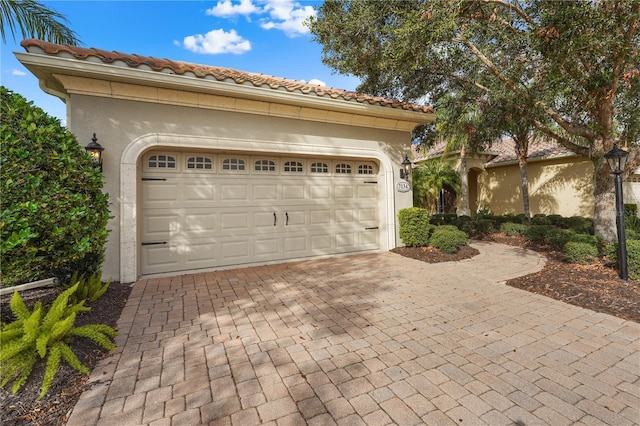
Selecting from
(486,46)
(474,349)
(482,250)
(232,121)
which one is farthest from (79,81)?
(482,250)

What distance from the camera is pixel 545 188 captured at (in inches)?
532

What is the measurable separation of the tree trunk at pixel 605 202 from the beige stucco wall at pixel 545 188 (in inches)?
297

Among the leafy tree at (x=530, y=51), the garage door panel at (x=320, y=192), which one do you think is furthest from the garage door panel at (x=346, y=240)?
the leafy tree at (x=530, y=51)

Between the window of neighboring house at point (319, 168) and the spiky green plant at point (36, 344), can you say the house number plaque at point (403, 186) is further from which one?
the spiky green plant at point (36, 344)

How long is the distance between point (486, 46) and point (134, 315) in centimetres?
828

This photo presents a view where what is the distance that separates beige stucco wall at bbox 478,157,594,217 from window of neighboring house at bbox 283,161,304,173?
12346mm

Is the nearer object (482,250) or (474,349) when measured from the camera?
(474,349)

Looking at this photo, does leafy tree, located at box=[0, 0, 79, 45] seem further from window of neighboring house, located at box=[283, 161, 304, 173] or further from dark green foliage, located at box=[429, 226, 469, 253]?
dark green foliage, located at box=[429, 226, 469, 253]

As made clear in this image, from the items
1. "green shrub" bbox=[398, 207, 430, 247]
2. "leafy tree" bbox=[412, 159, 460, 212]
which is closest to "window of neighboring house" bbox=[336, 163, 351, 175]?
"green shrub" bbox=[398, 207, 430, 247]

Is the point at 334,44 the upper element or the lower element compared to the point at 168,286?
upper

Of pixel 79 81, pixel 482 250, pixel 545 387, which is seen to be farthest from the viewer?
pixel 482 250

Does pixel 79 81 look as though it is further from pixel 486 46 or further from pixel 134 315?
pixel 486 46

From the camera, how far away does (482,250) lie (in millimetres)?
7754

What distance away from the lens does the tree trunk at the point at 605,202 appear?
5961mm
